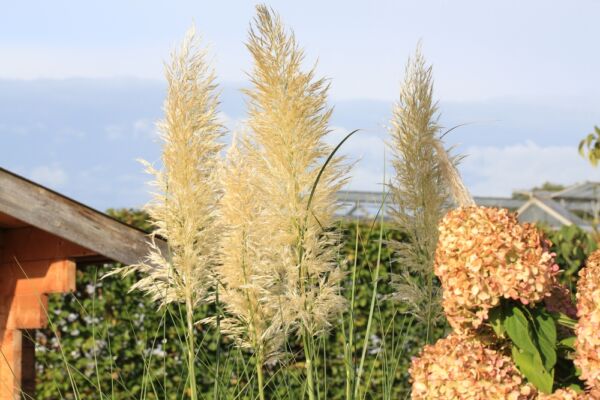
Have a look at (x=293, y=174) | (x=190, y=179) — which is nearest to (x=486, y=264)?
(x=293, y=174)

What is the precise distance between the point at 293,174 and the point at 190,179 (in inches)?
18.7

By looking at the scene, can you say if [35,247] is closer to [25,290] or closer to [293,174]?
[25,290]

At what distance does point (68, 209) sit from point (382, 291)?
4.46 m

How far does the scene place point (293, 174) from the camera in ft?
11.0

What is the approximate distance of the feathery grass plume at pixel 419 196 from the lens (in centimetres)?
366

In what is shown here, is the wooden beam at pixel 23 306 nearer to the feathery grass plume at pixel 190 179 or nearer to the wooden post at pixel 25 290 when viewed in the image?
the wooden post at pixel 25 290

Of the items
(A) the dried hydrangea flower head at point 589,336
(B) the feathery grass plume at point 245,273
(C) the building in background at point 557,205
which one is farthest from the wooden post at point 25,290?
(C) the building in background at point 557,205

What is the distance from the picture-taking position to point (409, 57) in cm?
395

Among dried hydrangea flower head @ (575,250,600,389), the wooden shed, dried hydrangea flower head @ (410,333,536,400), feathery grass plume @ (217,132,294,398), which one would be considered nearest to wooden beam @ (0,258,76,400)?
the wooden shed

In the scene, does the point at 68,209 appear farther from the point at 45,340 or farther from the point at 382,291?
the point at 382,291

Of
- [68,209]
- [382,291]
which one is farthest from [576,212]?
[68,209]

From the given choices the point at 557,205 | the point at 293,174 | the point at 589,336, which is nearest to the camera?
the point at 589,336

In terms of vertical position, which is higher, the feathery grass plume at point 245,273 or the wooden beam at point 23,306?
the feathery grass plume at point 245,273

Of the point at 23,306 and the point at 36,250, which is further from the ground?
the point at 36,250
